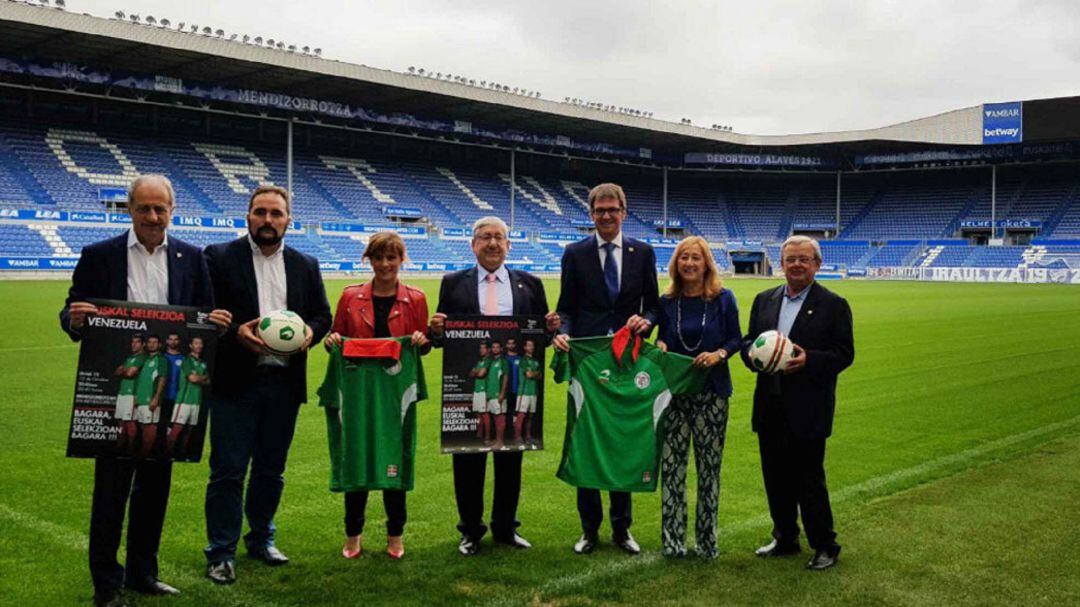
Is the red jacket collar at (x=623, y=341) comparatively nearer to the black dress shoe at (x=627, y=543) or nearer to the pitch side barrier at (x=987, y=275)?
the black dress shoe at (x=627, y=543)

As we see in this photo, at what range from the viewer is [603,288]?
16.6 feet

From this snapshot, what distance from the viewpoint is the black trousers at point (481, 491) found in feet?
15.8

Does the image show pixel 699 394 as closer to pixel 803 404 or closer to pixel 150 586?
pixel 803 404

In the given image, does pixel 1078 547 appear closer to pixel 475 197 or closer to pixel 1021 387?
pixel 1021 387

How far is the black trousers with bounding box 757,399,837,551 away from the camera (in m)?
4.62

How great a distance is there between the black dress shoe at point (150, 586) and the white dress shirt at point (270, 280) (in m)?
1.16

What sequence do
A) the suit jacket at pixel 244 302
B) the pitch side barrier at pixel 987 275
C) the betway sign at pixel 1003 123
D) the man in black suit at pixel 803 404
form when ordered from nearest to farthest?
the suit jacket at pixel 244 302, the man in black suit at pixel 803 404, the pitch side barrier at pixel 987 275, the betway sign at pixel 1003 123

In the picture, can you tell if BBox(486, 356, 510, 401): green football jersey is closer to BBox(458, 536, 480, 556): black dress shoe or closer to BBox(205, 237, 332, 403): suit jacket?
BBox(458, 536, 480, 556): black dress shoe

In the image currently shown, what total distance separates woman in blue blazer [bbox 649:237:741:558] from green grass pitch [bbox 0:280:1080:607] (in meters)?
0.23

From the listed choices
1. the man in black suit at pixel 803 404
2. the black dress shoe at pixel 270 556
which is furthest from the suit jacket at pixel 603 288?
the black dress shoe at pixel 270 556

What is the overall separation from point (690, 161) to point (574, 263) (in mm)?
59070

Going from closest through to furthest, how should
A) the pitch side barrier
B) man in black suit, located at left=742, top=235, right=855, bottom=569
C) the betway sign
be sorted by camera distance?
man in black suit, located at left=742, top=235, right=855, bottom=569 → the pitch side barrier → the betway sign

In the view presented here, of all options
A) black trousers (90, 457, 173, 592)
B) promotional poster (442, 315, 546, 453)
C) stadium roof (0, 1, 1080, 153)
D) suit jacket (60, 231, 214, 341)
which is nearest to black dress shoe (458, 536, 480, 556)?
promotional poster (442, 315, 546, 453)

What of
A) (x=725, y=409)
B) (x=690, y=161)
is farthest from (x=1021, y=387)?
(x=690, y=161)
